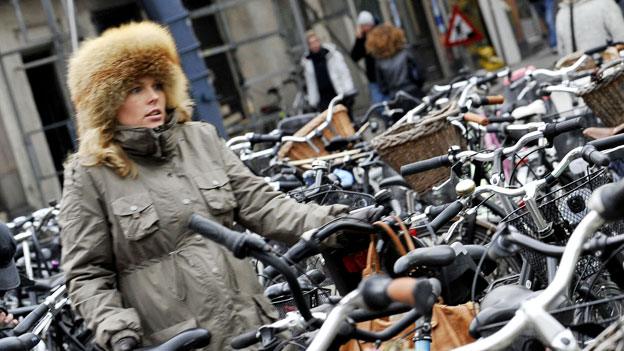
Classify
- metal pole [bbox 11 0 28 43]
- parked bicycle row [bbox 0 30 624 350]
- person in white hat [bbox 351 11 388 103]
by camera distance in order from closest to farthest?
parked bicycle row [bbox 0 30 624 350]
person in white hat [bbox 351 11 388 103]
metal pole [bbox 11 0 28 43]

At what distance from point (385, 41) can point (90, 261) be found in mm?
10437

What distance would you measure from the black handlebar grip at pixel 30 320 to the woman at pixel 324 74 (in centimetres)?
910

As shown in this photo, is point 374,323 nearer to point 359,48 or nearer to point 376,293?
point 376,293

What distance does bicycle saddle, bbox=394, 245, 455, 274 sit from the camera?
375 cm

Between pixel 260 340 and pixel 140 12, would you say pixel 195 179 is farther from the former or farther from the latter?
pixel 140 12

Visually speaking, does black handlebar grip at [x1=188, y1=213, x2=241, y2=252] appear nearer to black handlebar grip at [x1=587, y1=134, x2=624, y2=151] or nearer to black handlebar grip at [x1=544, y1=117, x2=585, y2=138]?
black handlebar grip at [x1=587, y1=134, x2=624, y2=151]

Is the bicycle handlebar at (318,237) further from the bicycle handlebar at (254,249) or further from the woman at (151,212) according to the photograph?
the woman at (151,212)

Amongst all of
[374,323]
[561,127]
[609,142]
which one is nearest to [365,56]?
[561,127]

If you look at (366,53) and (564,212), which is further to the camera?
(366,53)

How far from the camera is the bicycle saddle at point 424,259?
3748 millimetres

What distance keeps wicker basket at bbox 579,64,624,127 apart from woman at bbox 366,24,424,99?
720 centimetres

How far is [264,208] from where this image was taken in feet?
15.7

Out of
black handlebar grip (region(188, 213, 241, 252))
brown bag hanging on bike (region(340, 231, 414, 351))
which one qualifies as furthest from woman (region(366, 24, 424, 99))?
black handlebar grip (region(188, 213, 241, 252))

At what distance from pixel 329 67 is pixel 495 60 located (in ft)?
18.8
